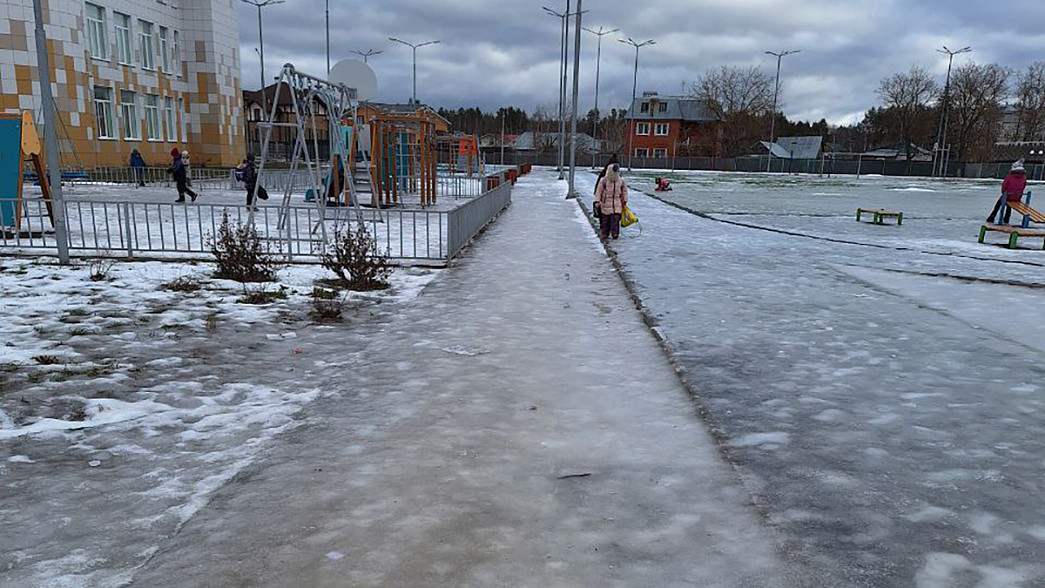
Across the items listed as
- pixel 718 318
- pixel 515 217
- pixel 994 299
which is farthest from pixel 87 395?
pixel 515 217

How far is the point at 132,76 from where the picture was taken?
38.3 m

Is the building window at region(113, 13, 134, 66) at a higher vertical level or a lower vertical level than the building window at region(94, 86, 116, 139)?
higher

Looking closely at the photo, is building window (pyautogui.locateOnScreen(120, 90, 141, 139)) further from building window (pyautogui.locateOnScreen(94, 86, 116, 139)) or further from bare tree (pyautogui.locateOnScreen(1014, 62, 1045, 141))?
bare tree (pyautogui.locateOnScreen(1014, 62, 1045, 141))

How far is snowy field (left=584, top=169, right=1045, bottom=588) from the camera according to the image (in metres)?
3.60

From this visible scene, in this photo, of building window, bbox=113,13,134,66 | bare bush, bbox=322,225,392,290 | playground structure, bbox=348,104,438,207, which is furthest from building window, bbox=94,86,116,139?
bare bush, bbox=322,225,392,290

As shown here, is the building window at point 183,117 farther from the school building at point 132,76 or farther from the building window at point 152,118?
the building window at point 152,118

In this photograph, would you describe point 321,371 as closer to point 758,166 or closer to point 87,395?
point 87,395

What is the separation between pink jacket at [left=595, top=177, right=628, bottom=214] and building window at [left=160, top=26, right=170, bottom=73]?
36369mm

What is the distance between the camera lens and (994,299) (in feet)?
31.8

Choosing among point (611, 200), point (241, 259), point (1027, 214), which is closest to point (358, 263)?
point (241, 259)

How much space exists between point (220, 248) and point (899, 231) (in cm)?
1702

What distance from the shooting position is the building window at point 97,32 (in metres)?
35.2

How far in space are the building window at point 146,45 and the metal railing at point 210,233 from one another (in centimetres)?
2422

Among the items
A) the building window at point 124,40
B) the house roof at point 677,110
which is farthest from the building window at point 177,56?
the house roof at point 677,110
